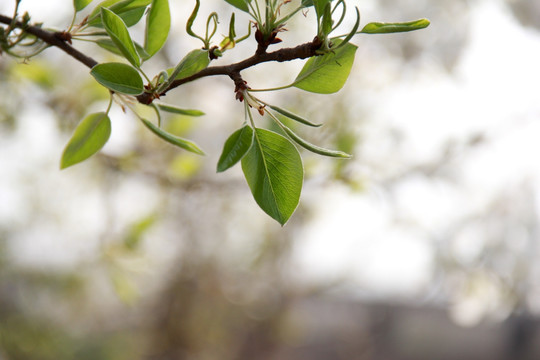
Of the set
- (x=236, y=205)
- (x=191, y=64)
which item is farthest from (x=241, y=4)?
(x=236, y=205)

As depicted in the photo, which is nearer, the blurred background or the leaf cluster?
the leaf cluster

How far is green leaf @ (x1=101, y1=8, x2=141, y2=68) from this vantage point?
121mm

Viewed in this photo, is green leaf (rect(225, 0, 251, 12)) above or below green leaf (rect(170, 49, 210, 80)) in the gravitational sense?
above

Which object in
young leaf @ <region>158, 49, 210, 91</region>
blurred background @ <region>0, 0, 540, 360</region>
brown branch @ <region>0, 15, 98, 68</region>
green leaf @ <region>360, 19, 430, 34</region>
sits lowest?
blurred background @ <region>0, 0, 540, 360</region>

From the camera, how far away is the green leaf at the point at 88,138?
Result: 17cm

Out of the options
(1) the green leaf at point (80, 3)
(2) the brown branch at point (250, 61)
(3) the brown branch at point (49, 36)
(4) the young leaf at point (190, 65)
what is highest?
(1) the green leaf at point (80, 3)

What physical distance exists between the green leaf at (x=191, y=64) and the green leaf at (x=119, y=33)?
0.01 meters

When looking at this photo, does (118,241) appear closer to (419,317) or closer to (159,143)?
(159,143)

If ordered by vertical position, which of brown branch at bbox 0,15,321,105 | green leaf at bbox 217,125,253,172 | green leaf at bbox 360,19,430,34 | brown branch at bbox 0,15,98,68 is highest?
brown branch at bbox 0,15,98,68

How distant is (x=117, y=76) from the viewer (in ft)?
0.42

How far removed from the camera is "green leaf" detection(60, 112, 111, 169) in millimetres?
167

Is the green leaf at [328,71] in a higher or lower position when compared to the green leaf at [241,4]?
lower

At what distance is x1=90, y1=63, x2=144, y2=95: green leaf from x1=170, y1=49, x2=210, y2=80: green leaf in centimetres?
1

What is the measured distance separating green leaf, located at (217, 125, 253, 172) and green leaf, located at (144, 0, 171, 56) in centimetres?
4
